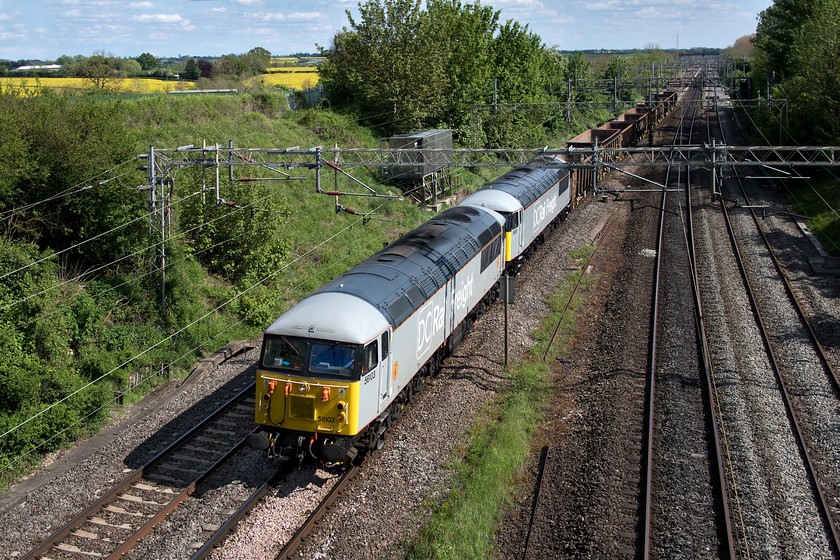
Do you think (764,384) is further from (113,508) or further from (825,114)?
(825,114)

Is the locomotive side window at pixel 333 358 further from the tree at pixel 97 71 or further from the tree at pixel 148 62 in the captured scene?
the tree at pixel 148 62

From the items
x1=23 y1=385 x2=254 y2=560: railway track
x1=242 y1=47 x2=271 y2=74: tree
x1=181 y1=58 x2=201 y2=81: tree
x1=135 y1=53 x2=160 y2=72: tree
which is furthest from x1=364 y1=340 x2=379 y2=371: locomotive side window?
x1=135 y1=53 x2=160 y2=72: tree

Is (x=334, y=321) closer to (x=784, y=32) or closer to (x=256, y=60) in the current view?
(x=784, y=32)

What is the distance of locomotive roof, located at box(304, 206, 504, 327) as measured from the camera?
13.6 m

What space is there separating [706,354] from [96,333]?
15724mm

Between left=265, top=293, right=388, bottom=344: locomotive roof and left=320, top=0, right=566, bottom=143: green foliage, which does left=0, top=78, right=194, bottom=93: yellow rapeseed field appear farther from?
left=265, top=293, right=388, bottom=344: locomotive roof

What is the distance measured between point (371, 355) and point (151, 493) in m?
4.69

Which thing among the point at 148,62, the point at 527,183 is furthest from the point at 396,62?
the point at 148,62

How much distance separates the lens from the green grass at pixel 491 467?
35.7 ft

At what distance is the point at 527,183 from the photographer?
26359 mm

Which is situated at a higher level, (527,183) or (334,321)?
(527,183)

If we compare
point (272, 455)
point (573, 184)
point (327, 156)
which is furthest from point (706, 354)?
point (327, 156)

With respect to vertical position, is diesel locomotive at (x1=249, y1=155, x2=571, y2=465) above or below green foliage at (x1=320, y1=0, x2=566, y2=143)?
below

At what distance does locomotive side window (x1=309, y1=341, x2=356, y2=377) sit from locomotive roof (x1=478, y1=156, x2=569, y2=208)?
43.6 feet
